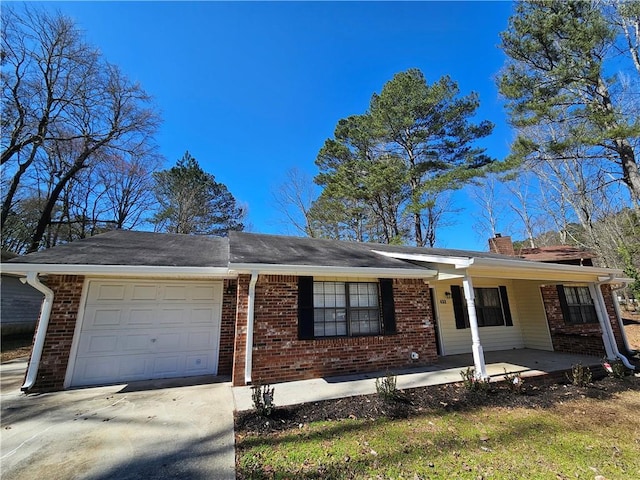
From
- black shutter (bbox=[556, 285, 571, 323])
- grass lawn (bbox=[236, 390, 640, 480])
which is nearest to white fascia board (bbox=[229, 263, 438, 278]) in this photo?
grass lawn (bbox=[236, 390, 640, 480])

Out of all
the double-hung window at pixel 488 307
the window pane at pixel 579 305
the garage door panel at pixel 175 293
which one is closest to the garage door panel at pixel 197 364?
the garage door panel at pixel 175 293

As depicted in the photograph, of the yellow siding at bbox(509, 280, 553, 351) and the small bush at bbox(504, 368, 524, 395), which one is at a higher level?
the yellow siding at bbox(509, 280, 553, 351)

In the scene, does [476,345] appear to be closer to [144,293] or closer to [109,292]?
[144,293]

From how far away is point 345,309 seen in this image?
20.9 feet

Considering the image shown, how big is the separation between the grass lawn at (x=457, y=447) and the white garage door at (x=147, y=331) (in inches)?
129

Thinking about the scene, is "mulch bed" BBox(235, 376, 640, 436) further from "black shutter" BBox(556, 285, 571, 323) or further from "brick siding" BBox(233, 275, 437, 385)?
"black shutter" BBox(556, 285, 571, 323)

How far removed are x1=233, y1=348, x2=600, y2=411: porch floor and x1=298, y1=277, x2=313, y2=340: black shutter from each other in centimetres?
92

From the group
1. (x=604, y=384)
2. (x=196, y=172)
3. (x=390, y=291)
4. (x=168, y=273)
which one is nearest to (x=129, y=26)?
(x=168, y=273)

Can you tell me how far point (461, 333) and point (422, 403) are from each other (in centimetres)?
460

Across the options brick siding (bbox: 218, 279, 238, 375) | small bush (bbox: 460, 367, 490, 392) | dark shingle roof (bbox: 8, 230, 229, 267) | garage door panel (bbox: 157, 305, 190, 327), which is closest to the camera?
small bush (bbox: 460, 367, 490, 392)

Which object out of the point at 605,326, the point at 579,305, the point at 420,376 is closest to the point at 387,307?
the point at 420,376

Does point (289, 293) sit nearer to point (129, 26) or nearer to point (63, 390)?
point (63, 390)

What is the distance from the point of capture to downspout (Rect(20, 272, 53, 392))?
503cm

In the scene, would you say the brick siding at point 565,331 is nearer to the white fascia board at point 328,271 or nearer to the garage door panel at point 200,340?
the white fascia board at point 328,271
